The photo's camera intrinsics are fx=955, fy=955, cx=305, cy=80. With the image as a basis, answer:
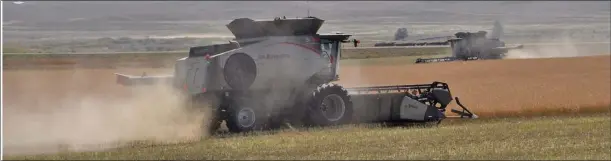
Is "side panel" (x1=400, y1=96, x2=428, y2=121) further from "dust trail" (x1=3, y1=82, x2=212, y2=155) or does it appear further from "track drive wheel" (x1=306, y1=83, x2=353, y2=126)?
"dust trail" (x1=3, y1=82, x2=212, y2=155)

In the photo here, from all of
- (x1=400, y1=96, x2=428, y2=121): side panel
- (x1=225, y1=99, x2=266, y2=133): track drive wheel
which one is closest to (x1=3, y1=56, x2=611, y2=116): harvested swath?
(x1=400, y1=96, x2=428, y2=121): side panel

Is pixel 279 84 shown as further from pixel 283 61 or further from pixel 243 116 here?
pixel 243 116

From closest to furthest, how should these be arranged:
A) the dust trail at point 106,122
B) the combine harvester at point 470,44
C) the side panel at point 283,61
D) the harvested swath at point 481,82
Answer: the dust trail at point 106,122 < the side panel at point 283,61 < the harvested swath at point 481,82 < the combine harvester at point 470,44

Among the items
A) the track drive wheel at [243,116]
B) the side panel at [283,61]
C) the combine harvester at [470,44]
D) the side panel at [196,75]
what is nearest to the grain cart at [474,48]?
the combine harvester at [470,44]

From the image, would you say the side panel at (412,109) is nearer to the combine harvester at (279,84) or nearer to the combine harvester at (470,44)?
Answer: the combine harvester at (279,84)

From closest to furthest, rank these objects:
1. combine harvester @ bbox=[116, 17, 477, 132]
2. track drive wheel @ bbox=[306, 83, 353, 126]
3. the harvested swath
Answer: combine harvester @ bbox=[116, 17, 477, 132] → track drive wheel @ bbox=[306, 83, 353, 126] → the harvested swath

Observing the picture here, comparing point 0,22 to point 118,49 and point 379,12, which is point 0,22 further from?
point 379,12
